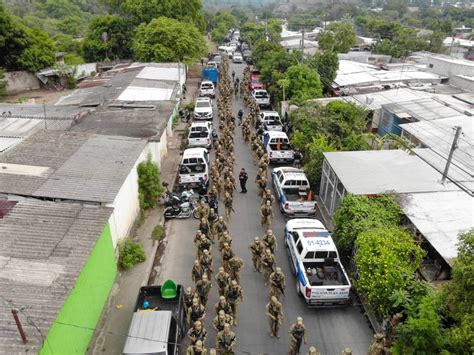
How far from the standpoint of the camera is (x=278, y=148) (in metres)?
21.9

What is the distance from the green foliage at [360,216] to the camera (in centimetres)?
1232

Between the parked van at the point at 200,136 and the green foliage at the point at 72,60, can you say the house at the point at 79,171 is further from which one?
the green foliage at the point at 72,60

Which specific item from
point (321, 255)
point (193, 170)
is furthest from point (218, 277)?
point (193, 170)

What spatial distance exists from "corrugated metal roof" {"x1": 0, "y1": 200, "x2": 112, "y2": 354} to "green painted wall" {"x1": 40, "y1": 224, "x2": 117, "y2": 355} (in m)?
0.25

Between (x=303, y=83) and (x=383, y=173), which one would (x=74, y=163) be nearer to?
(x=383, y=173)

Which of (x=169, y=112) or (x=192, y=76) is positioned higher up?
(x=169, y=112)

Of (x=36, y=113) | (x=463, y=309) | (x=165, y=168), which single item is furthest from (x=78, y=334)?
(x=36, y=113)

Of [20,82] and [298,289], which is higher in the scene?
[298,289]

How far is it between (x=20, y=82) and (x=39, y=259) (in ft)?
114

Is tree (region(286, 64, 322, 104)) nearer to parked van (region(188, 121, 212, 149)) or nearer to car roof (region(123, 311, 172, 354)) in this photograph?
parked van (region(188, 121, 212, 149))

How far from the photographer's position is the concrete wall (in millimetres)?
37625

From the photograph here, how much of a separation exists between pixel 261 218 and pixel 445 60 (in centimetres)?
2968

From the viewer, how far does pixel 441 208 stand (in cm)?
1279

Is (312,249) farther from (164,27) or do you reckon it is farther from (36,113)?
(164,27)
